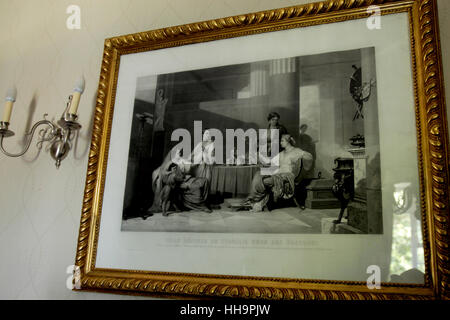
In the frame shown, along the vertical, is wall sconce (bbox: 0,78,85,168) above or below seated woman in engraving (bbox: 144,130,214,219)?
above

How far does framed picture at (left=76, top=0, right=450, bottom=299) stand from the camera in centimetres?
93

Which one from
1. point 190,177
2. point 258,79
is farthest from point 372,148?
point 190,177

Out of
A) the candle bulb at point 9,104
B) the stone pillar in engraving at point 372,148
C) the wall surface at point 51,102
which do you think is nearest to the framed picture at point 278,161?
the stone pillar in engraving at point 372,148

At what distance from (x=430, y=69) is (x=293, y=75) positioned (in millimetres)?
377

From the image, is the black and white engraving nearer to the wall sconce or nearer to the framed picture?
the framed picture

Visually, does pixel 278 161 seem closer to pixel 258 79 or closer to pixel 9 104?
pixel 258 79

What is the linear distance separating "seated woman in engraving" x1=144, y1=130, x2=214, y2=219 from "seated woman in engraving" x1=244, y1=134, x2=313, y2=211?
0.15m

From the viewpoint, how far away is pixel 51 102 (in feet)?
4.77

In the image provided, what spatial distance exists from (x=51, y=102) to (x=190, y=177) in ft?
2.39

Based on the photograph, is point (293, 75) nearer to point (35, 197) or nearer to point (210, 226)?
point (210, 226)

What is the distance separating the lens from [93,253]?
117cm

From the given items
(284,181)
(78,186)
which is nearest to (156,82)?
(78,186)

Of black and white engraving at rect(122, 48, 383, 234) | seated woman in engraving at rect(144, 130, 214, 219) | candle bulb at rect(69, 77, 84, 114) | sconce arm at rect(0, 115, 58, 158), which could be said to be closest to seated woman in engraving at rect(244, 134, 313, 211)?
black and white engraving at rect(122, 48, 383, 234)
